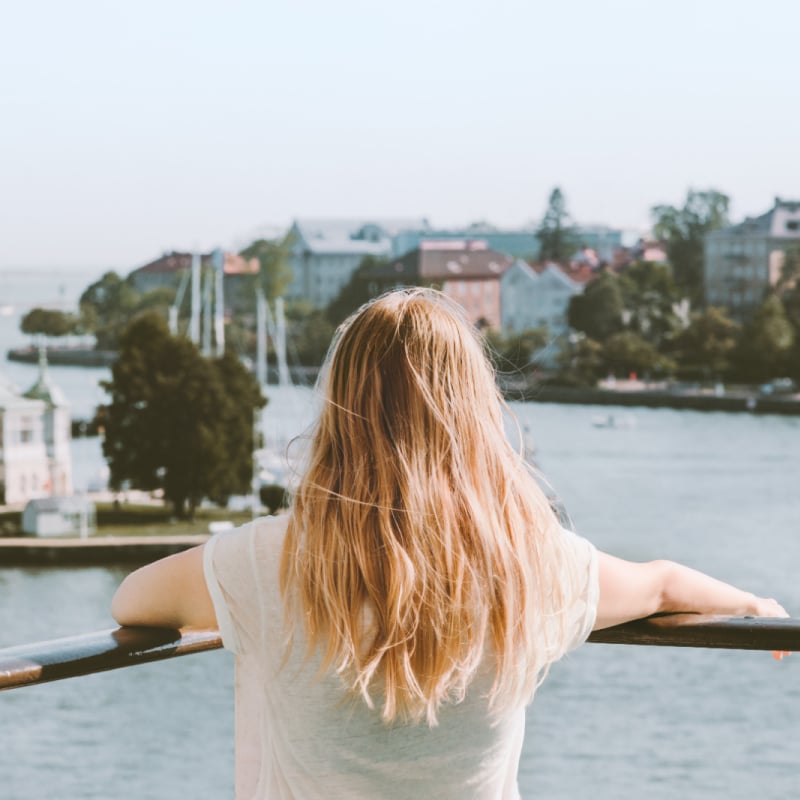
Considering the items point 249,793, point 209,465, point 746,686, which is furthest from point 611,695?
point 249,793

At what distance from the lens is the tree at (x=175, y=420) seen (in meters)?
22.3

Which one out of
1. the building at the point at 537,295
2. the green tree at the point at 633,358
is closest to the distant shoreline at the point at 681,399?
the green tree at the point at 633,358

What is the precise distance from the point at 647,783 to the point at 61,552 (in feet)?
39.8

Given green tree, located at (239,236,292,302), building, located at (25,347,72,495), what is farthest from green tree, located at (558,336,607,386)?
building, located at (25,347,72,495)

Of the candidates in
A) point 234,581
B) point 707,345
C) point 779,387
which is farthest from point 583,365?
point 234,581

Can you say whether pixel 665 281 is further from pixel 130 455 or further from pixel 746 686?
pixel 746 686

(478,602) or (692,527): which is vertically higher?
(478,602)

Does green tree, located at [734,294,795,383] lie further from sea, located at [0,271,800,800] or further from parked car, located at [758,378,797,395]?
sea, located at [0,271,800,800]

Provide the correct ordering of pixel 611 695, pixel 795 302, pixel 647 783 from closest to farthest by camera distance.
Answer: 1. pixel 647 783
2. pixel 611 695
3. pixel 795 302

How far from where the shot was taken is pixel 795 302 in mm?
40719

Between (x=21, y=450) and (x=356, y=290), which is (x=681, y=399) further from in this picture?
(x=21, y=450)

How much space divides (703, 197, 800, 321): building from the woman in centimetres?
4326

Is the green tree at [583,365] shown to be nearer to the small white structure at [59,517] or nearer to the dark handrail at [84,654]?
the small white structure at [59,517]

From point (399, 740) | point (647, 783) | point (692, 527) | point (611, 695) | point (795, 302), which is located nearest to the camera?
point (399, 740)
